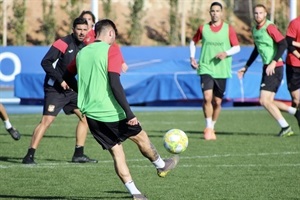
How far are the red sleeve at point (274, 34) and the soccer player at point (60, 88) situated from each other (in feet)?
15.3

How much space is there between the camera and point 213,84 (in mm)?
16656

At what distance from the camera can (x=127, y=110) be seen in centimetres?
905

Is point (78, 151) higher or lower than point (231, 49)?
lower

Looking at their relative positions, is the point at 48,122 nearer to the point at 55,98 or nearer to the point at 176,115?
the point at 55,98

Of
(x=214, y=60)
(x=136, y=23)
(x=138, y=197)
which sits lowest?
(x=136, y=23)

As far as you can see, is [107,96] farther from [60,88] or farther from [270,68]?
[270,68]

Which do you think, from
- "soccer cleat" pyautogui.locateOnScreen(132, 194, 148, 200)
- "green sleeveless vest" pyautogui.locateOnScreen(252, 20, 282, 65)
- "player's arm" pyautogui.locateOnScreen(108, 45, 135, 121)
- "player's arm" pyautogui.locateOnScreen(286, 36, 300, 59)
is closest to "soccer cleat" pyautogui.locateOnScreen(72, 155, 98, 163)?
Result: "soccer cleat" pyautogui.locateOnScreen(132, 194, 148, 200)

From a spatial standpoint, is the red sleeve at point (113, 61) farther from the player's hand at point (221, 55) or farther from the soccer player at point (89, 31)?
the player's hand at point (221, 55)

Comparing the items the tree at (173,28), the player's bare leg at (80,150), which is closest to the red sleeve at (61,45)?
the player's bare leg at (80,150)

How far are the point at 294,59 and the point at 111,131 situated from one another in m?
8.16

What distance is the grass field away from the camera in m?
10.0

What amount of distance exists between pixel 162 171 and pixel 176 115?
41.5 feet

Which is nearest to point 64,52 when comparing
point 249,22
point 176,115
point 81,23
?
point 81,23

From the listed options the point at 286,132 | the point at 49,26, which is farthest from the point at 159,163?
the point at 49,26
